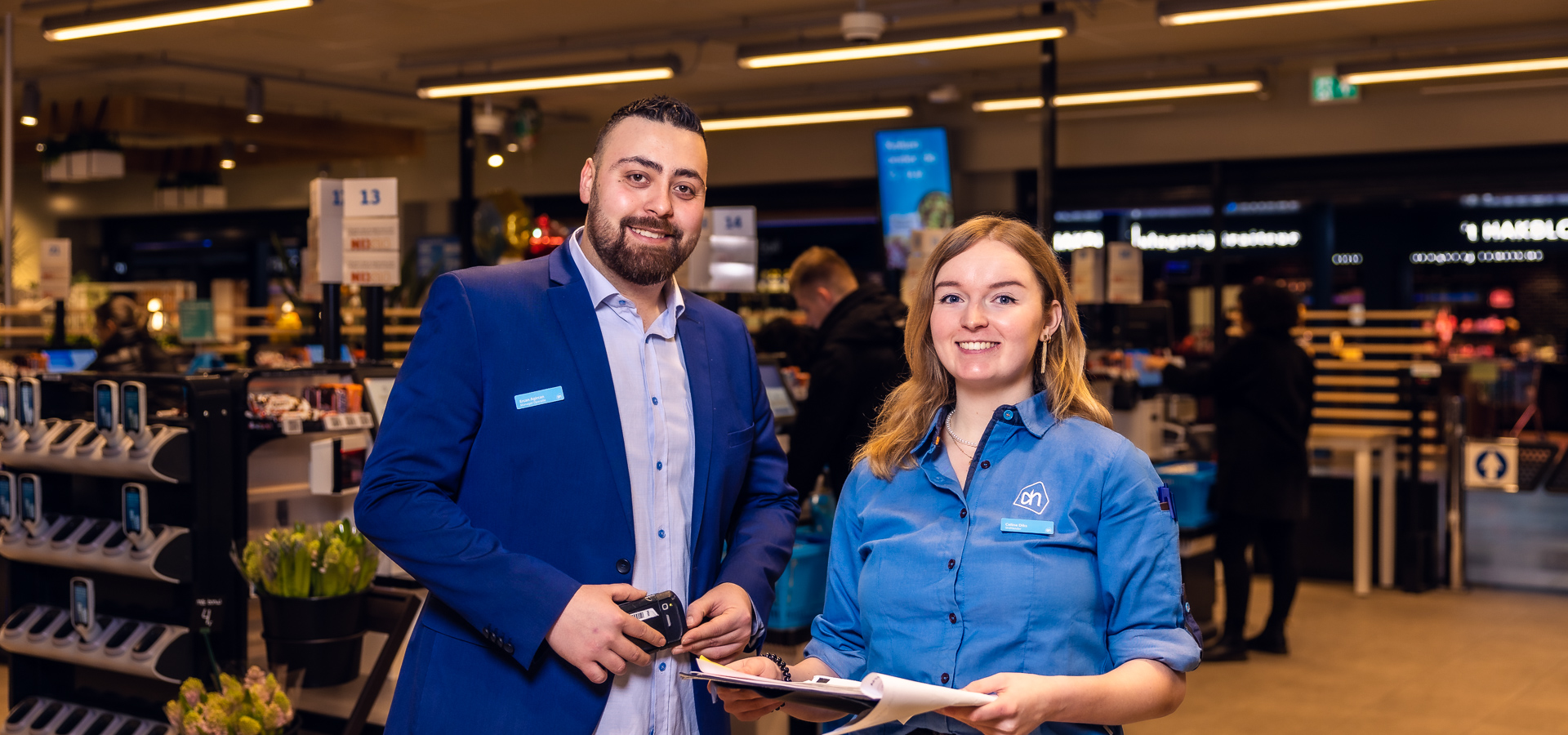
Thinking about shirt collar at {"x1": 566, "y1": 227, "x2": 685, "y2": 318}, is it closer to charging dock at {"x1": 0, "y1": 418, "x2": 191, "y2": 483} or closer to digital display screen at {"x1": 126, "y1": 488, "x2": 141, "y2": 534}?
charging dock at {"x1": 0, "y1": 418, "x2": 191, "y2": 483}

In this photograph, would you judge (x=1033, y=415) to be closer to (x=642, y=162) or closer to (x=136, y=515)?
(x=642, y=162)

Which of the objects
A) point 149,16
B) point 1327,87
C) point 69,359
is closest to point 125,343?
point 69,359

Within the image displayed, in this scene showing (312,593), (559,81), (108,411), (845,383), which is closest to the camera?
(312,593)

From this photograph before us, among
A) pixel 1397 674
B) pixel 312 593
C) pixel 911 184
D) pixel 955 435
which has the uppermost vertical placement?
pixel 911 184

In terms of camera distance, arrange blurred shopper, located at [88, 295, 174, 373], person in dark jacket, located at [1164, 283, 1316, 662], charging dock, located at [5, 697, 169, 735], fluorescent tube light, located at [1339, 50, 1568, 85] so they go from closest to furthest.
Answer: charging dock, located at [5, 697, 169, 735]
person in dark jacket, located at [1164, 283, 1316, 662]
blurred shopper, located at [88, 295, 174, 373]
fluorescent tube light, located at [1339, 50, 1568, 85]

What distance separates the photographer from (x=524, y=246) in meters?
7.55

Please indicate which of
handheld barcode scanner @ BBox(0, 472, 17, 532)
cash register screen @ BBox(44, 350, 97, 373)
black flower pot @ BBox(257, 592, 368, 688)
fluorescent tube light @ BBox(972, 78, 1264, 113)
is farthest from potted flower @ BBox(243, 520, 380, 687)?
fluorescent tube light @ BBox(972, 78, 1264, 113)

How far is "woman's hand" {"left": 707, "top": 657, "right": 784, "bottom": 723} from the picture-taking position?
164 cm

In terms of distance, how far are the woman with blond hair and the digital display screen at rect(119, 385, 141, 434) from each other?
2529mm

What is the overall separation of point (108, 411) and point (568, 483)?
2.39 metres

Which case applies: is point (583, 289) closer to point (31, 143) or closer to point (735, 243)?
point (735, 243)

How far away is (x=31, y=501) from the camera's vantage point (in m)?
3.88

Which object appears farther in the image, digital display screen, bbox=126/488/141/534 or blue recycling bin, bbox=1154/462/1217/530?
blue recycling bin, bbox=1154/462/1217/530

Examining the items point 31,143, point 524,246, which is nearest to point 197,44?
point 524,246
